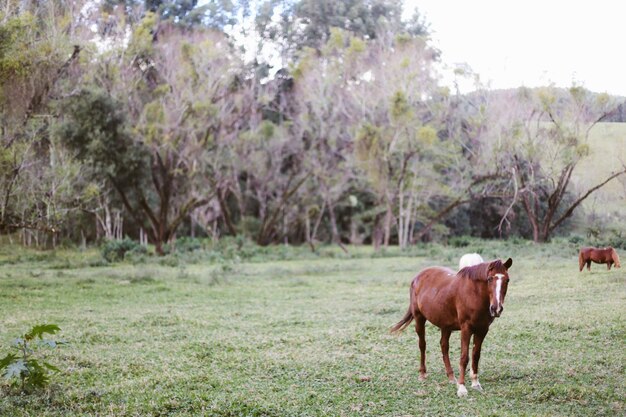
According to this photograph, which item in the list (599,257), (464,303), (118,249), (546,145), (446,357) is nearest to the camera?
(464,303)

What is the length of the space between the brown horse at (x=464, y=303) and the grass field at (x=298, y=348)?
45cm

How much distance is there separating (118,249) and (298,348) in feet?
59.1

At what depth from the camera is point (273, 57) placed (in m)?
39.6

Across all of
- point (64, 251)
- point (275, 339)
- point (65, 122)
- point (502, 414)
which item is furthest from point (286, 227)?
point (502, 414)

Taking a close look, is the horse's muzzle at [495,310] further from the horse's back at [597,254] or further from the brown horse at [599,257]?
the horse's back at [597,254]

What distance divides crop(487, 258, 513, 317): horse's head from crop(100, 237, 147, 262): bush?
2163 cm

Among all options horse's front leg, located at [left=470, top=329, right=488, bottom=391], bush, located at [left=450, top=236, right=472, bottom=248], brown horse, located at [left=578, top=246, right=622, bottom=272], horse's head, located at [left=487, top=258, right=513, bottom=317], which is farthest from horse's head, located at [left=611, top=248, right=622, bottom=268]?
bush, located at [left=450, top=236, right=472, bottom=248]

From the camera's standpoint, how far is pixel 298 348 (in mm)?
10422

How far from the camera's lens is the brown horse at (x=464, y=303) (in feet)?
23.2

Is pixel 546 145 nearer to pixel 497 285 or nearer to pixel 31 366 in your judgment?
pixel 497 285

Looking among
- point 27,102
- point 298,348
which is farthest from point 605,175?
point 27,102

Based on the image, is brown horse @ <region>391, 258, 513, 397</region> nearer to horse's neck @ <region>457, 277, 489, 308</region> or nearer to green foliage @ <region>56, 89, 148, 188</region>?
horse's neck @ <region>457, 277, 489, 308</region>

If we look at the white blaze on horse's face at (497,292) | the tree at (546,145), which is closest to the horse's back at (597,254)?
the tree at (546,145)

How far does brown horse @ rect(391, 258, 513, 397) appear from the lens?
7078 millimetres
